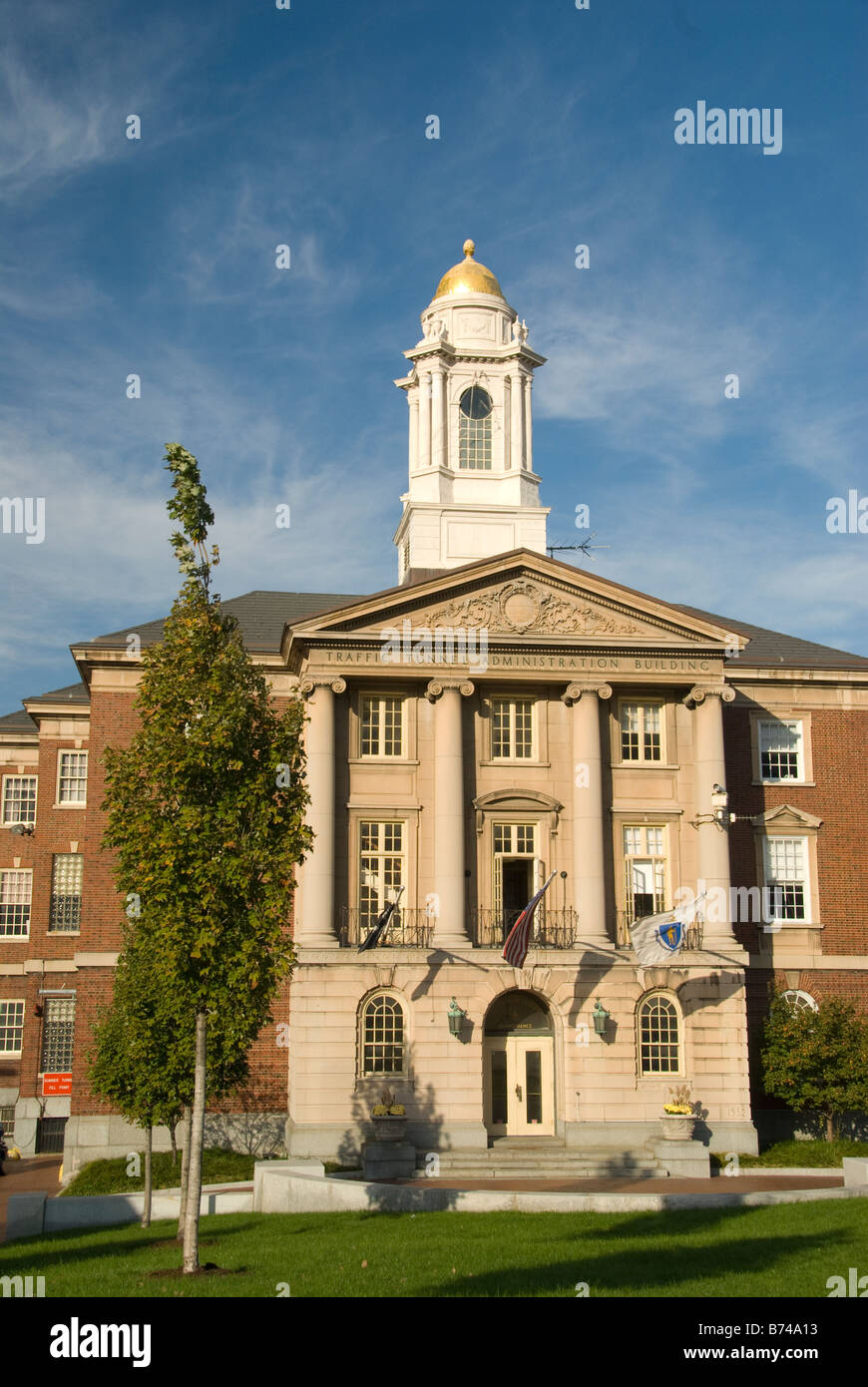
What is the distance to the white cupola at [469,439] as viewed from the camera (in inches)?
1699

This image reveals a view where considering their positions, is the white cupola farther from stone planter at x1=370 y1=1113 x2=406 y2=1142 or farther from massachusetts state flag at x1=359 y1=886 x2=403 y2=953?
stone planter at x1=370 y1=1113 x2=406 y2=1142

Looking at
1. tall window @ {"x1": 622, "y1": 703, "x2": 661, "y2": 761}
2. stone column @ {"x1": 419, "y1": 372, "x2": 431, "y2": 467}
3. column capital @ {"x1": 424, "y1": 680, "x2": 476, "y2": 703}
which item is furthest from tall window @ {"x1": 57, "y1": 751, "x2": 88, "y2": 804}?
tall window @ {"x1": 622, "y1": 703, "x2": 661, "y2": 761}

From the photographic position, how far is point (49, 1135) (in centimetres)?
4566

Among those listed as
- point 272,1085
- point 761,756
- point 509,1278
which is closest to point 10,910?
point 272,1085

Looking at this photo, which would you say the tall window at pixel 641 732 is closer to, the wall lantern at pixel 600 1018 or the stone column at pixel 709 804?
the stone column at pixel 709 804

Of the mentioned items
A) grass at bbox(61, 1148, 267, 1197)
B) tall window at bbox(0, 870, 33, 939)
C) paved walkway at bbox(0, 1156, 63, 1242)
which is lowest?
paved walkway at bbox(0, 1156, 63, 1242)

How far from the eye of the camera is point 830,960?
3962 cm

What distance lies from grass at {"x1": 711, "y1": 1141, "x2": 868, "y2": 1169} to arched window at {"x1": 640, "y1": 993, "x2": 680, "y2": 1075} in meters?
2.50

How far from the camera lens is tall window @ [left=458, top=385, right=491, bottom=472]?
4428 centimetres

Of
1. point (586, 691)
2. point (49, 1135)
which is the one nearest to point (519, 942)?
point (586, 691)

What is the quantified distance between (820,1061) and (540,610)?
14.3 m
